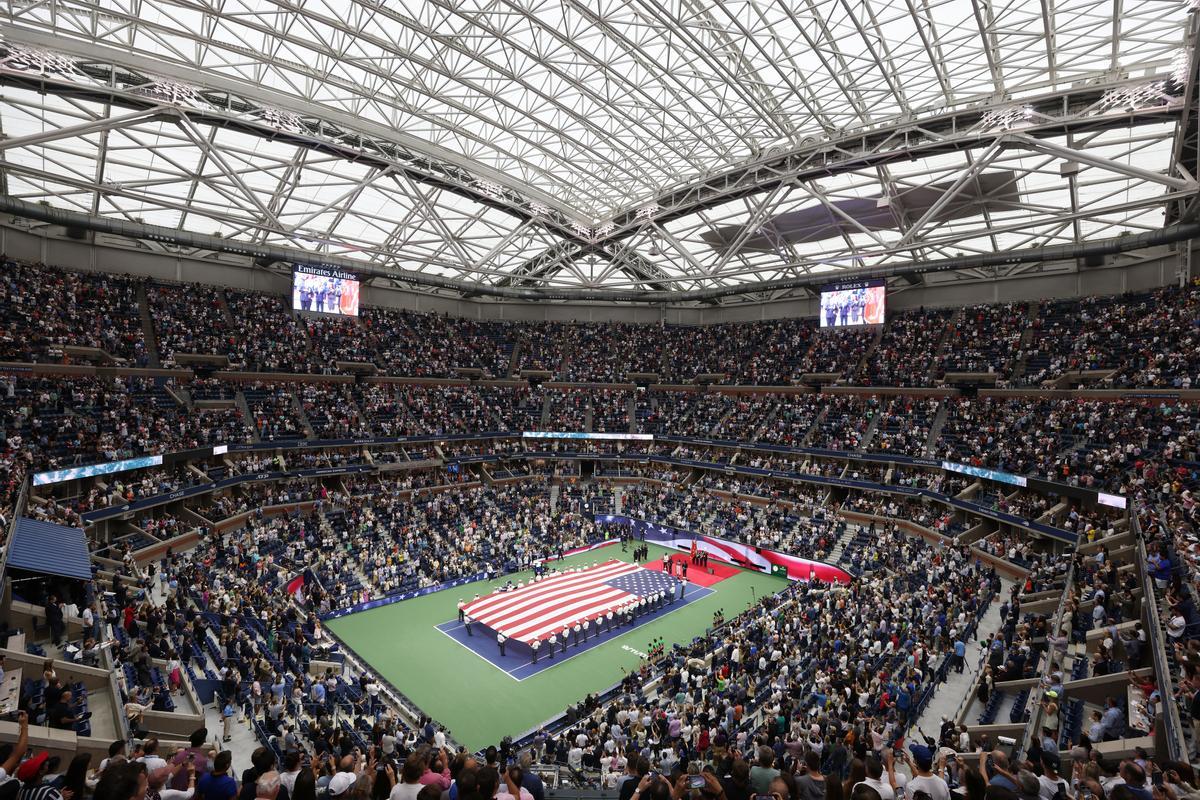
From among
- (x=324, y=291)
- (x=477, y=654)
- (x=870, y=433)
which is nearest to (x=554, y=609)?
(x=477, y=654)

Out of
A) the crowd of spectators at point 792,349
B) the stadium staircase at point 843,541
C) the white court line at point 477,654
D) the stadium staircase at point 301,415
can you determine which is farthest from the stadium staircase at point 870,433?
the stadium staircase at point 301,415

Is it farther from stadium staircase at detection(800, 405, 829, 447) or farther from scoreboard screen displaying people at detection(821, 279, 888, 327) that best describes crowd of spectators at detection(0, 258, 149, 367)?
scoreboard screen displaying people at detection(821, 279, 888, 327)

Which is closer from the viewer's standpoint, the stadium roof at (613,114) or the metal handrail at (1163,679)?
the metal handrail at (1163,679)

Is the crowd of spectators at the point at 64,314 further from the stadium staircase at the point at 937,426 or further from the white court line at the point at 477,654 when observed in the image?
the stadium staircase at the point at 937,426

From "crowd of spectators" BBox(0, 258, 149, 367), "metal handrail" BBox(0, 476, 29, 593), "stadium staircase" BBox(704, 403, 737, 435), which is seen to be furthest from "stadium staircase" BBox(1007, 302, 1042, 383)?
"crowd of spectators" BBox(0, 258, 149, 367)

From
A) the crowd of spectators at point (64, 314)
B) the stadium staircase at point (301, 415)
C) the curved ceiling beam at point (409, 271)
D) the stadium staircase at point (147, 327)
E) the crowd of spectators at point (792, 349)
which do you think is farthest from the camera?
the stadium staircase at point (301, 415)

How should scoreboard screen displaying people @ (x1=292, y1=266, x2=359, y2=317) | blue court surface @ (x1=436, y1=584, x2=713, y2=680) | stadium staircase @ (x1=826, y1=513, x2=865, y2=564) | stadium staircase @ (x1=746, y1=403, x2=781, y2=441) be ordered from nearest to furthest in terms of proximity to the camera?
blue court surface @ (x1=436, y1=584, x2=713, y2=680)
stadium staircase @ (x1=826, y1=513, x2=865, y2=564)
scoreboard screen displaying people @ (x1=292, y1=266, x2=359, y2=317)
stadium staircase @ (x1=746, y1=403, x2=781, y2=441)

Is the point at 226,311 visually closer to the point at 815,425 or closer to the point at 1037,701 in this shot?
the point at 815,425
